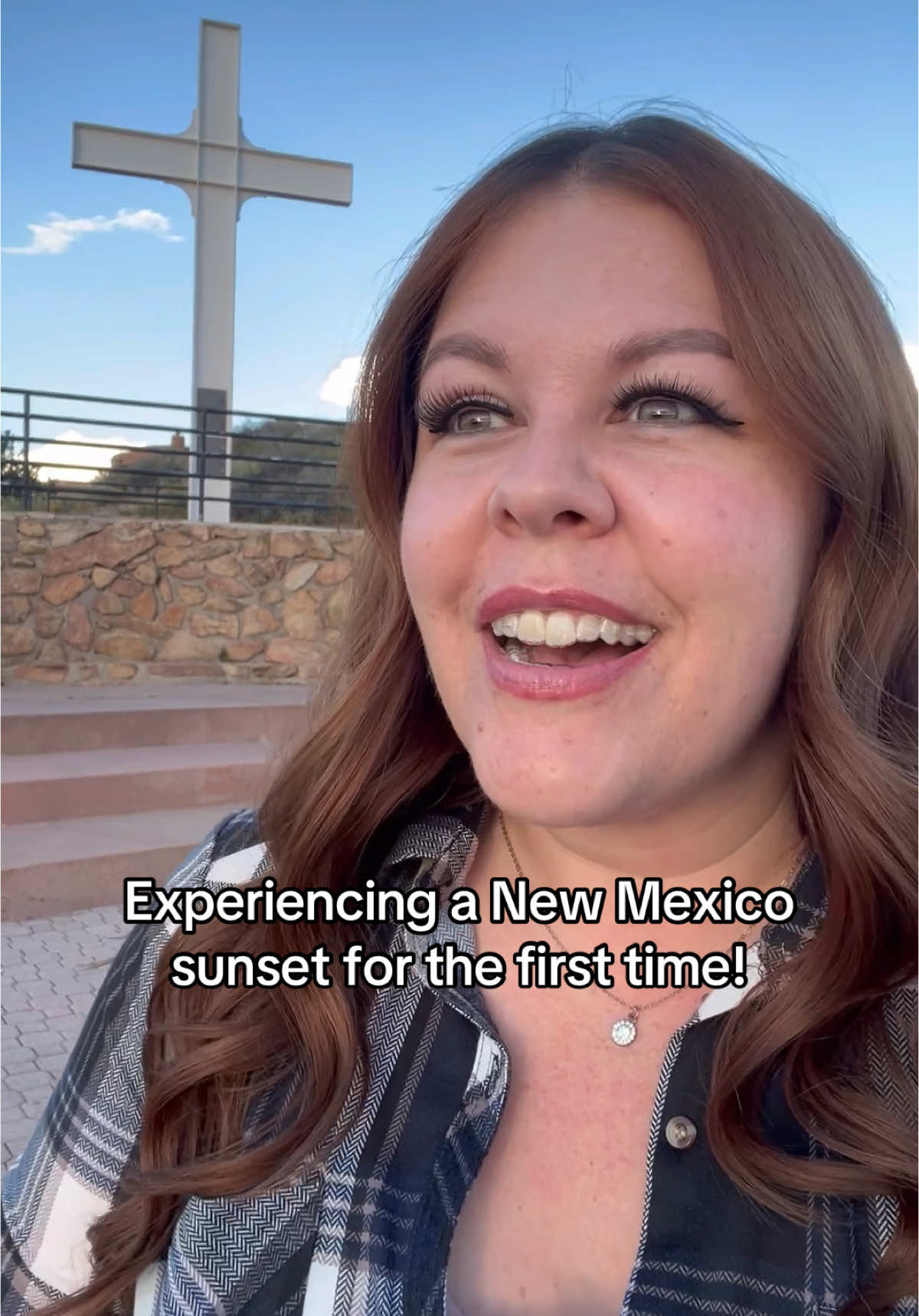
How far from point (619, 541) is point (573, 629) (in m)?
0.10

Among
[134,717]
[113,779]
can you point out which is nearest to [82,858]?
[113,779]

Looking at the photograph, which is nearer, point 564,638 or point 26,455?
point 564,638

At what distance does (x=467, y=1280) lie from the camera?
1074 millimetres

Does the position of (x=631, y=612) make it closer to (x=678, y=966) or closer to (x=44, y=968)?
(x=678, y=966)

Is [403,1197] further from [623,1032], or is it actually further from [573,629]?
[573,629]

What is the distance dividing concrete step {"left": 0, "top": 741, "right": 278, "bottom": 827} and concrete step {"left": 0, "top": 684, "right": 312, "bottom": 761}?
0.22ft

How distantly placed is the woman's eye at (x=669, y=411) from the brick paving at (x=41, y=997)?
243 centimetres

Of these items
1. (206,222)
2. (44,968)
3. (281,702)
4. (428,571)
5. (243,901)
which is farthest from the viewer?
(206,222)

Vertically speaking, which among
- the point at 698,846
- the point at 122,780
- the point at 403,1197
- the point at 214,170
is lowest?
the point at 122,780

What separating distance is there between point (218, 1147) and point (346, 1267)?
21 cm

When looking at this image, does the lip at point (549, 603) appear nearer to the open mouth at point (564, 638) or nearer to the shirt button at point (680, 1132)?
the open mouth at point (564, 638)

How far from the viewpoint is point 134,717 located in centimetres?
539

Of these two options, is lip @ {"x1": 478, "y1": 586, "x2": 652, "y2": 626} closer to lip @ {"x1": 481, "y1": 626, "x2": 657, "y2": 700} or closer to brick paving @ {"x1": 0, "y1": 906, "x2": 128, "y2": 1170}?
lip @ {"x1": 481, "y1": 626, "x2": 657, "y2": 700}

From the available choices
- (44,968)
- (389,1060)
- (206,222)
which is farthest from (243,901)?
(206,222)
